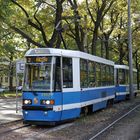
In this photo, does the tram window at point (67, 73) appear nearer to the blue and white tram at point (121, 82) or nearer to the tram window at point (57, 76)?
the tram window at point (57, 76)

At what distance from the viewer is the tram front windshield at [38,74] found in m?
15.7

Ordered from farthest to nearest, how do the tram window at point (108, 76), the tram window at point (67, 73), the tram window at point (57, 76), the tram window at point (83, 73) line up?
the tram window at point (108, 76), the tram window at point (83, 73), the tram window at point (67, 73), the tram window at point (57, 76)

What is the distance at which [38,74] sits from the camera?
15961 millimetres

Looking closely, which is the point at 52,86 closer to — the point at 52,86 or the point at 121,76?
the point at 52,86

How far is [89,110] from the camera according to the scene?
2053cm

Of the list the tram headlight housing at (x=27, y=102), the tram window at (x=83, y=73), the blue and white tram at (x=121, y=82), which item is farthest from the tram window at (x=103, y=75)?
the tram headlight housing at (x=27, y=102)

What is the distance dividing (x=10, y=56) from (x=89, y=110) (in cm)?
3872

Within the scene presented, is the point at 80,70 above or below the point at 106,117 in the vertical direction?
above

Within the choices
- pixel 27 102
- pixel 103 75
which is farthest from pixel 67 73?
pixel 103 75

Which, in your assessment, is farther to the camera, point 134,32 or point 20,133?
point 134,32

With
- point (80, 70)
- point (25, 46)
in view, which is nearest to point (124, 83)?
point (80, 70)

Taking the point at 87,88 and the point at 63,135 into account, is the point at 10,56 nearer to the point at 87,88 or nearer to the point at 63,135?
the point at 87,88

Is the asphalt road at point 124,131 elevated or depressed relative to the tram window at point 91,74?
depressed

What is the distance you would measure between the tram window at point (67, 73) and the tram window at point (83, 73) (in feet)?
4.03
